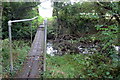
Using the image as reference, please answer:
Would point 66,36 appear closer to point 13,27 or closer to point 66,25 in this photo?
Result: point 66,25

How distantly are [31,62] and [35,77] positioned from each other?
2.23 feet

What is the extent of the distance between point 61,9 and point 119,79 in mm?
4717

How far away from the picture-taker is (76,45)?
17.7 ft

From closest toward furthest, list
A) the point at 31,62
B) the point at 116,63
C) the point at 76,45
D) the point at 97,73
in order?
the point at 116,63
the point at 97,73
the point at 31,62
the point at 76,45

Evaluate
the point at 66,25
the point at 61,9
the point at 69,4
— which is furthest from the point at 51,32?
the point at 69,4

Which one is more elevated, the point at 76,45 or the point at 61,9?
the point at 61,9

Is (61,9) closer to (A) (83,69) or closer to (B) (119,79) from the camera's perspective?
(A) (83,69)

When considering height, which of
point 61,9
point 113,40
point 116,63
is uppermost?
point 61,9

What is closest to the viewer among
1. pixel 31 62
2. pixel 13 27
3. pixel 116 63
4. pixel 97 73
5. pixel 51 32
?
pixel 116 63

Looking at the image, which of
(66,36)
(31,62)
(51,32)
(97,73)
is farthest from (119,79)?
(51,32)

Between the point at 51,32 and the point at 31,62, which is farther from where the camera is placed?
the point at 51,32

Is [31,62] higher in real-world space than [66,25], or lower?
lower

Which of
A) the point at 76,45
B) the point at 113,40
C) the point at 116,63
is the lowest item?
the point at 76,45

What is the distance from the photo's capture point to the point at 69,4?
5691mm
